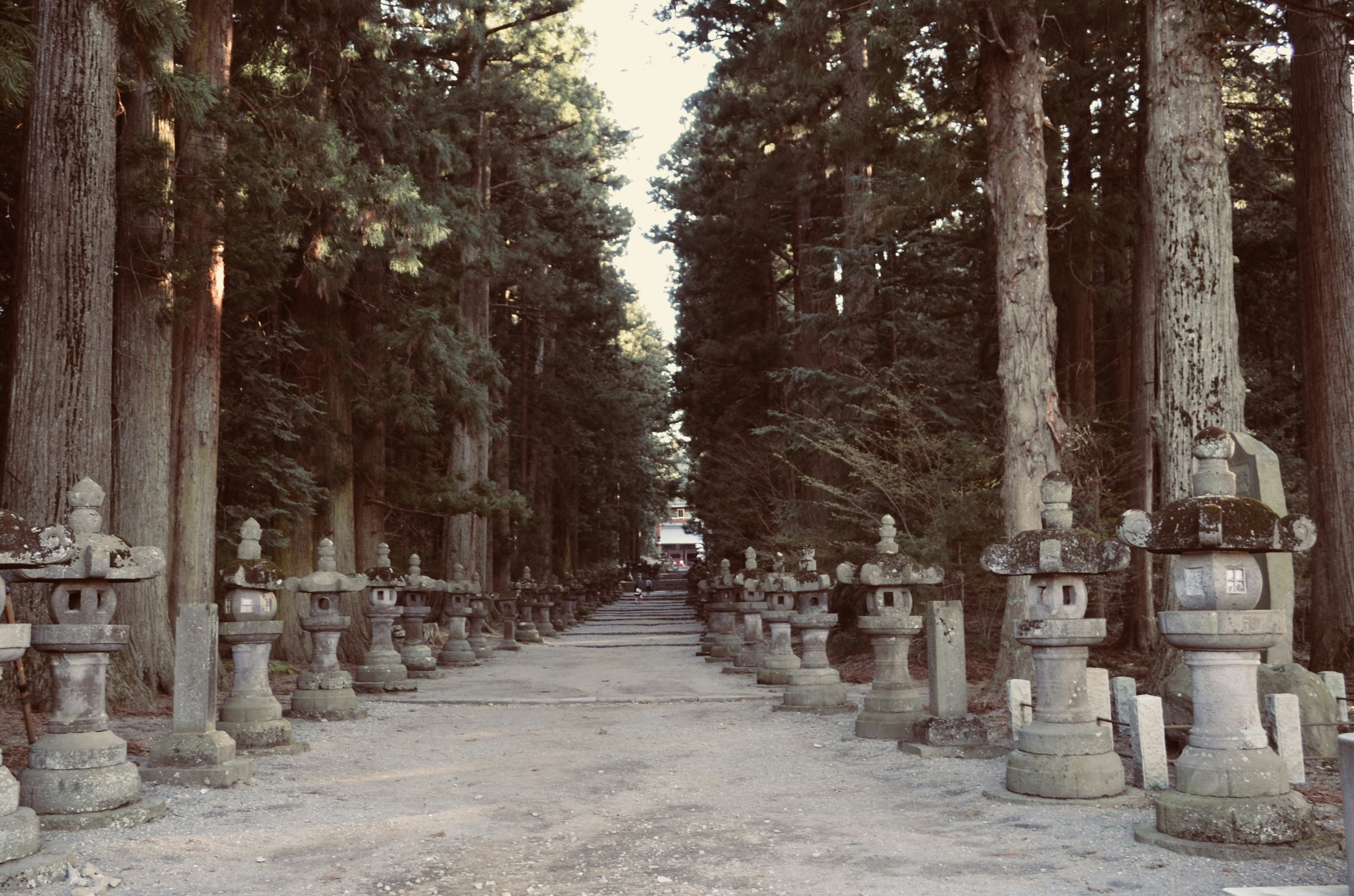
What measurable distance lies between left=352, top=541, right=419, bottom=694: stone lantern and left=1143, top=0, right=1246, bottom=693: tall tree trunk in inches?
356

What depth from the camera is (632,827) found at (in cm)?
605

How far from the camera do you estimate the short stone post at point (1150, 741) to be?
6480 millimetres

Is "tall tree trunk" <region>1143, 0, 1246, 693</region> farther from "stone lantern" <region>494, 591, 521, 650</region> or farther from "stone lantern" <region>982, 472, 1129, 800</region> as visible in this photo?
"stone lantern" <region>494, 591, 521, 650</region>

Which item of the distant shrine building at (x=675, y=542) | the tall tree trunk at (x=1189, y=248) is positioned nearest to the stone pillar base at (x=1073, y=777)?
the tall tree trunk at (x=1189, y=248)

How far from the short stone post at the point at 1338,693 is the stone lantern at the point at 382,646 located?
33.7 ft

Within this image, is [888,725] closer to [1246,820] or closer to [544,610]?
[1246,820]

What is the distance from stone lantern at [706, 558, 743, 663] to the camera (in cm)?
1881

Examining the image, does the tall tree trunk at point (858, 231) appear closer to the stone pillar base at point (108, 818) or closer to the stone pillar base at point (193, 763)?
the stone pillar base at point (193, 763)

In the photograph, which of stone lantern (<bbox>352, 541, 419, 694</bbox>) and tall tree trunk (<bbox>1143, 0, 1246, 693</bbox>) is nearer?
tall tree trunk (<bbox>1143, 0, 1246, 693</bbox>)

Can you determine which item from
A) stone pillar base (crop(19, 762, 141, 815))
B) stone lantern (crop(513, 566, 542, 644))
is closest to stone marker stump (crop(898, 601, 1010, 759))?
stone pillar base (crop(19, 762, 141, 815))

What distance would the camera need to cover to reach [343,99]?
16.1 meters

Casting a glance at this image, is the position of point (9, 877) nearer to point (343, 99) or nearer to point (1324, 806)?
point (1324, 806)

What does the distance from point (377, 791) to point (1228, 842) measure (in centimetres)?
518

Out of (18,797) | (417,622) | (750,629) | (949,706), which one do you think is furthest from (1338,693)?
(417,622)
